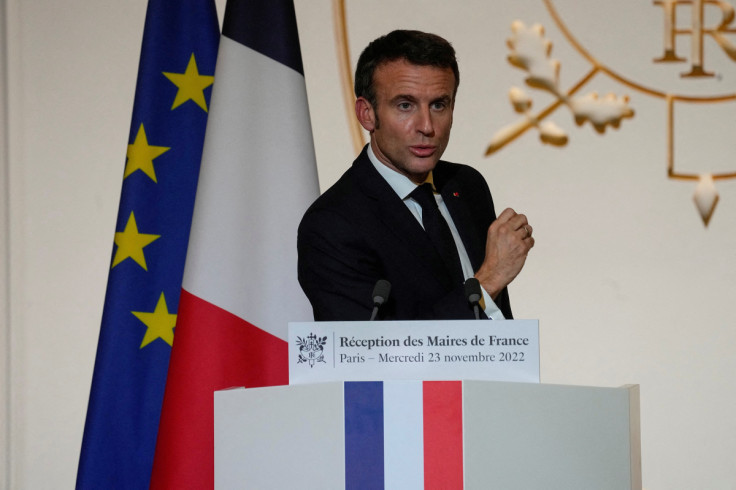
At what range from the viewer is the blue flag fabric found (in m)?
3.03

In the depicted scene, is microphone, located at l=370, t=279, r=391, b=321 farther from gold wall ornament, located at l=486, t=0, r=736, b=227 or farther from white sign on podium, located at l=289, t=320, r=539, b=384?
gold wall ornament, located at l=486, t=0, r=736, b=227

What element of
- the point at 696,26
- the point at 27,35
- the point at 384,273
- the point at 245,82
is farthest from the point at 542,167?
the point at 27,35

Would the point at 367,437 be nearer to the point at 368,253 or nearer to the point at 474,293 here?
the point at 474,293

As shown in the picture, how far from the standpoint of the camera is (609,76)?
371cm

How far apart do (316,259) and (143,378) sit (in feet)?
3.39

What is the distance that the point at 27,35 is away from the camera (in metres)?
3.83

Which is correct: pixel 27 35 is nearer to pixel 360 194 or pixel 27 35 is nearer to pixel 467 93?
pixel 467 93

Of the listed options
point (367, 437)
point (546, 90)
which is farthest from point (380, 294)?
point (546, 90)

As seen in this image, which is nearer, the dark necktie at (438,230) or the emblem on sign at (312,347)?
the emblem on sign at (312,347)

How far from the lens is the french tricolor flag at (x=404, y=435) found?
4.97 feet

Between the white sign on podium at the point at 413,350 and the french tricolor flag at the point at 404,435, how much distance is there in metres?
0.06

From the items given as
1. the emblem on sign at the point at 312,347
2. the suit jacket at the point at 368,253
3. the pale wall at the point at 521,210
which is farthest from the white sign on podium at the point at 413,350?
the pale wall at the point at 521,210

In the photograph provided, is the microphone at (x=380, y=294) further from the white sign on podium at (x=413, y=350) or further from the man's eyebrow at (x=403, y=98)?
the man's eyebrow at (x=403, y=98)

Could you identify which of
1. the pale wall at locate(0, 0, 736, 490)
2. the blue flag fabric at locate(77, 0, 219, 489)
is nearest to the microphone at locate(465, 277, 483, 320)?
the blue flag fabric at locate(77, 0, 219, 489)
